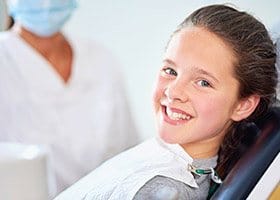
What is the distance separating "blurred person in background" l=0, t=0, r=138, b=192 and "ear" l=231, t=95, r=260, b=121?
35.5 inches

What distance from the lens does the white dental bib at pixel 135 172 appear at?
101 centimetres

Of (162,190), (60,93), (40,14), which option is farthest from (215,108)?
(40,14)

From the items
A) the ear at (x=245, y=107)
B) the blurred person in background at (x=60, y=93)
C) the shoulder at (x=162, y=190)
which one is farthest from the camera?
the blurred person in background at (x=60, y=93)

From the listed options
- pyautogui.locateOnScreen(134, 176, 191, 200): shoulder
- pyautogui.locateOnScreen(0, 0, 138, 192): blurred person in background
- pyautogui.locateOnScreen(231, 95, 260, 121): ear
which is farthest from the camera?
pyautogui.locateOnScreen(0, 0, 138, 192): blurred person in background

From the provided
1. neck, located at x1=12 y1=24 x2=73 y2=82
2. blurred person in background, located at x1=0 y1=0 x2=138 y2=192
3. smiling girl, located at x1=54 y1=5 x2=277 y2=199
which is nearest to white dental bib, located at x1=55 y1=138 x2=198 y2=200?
smiling girl, located at x1=54 y1=5 x2=277 y2=199

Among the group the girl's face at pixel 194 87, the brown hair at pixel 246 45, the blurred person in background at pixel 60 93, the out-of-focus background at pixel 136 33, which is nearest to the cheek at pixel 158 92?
the girl's face at pixel 194 87

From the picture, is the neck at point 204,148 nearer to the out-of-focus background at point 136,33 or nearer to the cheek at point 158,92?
the cheek at point 158,92

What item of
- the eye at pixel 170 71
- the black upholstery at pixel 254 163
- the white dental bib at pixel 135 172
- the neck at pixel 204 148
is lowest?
the white dental bib at pixel 135 172

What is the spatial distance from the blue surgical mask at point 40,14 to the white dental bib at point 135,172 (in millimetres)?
918

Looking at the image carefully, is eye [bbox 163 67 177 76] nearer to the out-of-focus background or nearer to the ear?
the ear

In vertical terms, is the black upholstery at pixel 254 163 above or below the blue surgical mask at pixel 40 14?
above

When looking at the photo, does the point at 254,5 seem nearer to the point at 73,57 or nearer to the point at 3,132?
the point at 73,57

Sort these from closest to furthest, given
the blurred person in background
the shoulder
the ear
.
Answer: the shoulder → the ear → the blurred person in background

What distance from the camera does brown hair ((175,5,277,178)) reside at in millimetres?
1055
